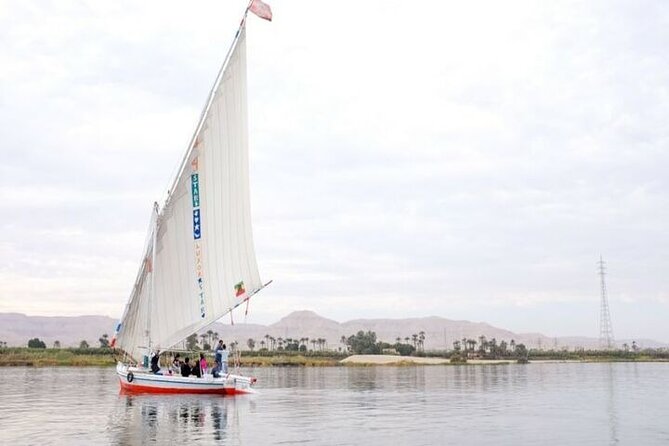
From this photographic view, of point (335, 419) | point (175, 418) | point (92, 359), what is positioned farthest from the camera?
point (92, 359)

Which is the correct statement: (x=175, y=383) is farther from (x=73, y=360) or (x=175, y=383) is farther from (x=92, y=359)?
(x=92, y=359)

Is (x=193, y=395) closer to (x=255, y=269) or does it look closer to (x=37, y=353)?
(x=255, y=269)

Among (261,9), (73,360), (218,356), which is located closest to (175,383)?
(218,356)

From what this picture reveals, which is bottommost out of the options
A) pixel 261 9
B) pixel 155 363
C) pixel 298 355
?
pixel 298 355

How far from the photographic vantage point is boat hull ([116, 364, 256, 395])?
3722 cm

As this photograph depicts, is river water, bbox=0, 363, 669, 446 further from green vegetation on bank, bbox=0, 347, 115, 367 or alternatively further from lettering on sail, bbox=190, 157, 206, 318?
green vegetation on bank, bbox=0, 347, 115, 367

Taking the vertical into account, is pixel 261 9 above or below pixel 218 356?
above

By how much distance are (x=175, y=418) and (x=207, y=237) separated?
11485mm

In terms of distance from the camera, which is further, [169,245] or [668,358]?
[668,358]

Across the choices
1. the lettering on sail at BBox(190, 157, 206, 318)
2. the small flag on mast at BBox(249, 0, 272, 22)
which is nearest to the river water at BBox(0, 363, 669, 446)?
the lettering on sail at BBox(190, 157, 206, 318)

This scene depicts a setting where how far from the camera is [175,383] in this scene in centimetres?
3734

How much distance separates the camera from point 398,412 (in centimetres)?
3047

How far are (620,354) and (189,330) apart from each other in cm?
14330

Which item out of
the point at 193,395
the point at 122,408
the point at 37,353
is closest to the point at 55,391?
the point at 193,395
